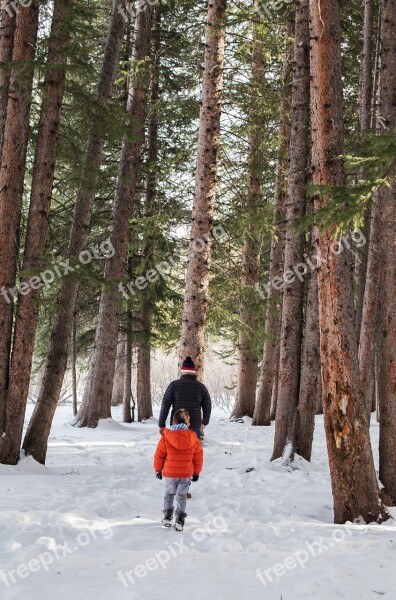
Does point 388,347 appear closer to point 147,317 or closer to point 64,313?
point 64,313

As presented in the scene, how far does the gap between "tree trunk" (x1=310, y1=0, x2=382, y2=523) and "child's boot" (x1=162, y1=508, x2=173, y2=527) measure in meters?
1.92

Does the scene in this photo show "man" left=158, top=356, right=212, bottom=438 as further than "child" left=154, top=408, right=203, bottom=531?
Yes

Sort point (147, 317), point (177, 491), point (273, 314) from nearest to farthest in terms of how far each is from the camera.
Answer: point (177, 491), point (273, 314), point (147, 317)

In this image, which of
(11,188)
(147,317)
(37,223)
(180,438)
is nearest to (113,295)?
(147,317)

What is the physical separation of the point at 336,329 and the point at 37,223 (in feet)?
17.5

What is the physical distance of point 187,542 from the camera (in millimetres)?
5000

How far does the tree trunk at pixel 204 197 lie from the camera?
10.6m

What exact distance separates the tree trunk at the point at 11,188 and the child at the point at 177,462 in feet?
11.8

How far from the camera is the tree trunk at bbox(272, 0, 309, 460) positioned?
30.5ft

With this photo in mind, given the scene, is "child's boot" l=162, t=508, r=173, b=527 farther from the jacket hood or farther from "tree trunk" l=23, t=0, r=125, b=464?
"tree trunk" l=23, t=0, r=125, b=464

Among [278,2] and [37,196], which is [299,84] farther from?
[37,196]

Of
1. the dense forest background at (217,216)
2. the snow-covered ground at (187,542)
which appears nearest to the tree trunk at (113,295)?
the dense forest background at (217,216)

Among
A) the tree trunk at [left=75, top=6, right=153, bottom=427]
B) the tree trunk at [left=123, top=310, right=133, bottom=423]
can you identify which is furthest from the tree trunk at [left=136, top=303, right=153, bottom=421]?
the tree trunk at [left=75, top=6, right=153, bottom=427]

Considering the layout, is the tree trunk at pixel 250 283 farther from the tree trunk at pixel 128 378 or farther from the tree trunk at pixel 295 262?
the tree trunk at pixel 128 378
